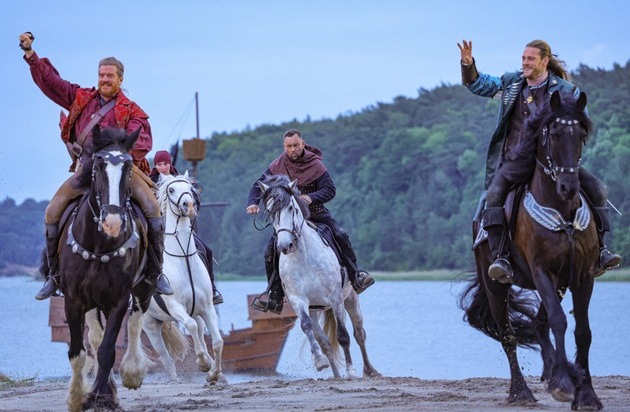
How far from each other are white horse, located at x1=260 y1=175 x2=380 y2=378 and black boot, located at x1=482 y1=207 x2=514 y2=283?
3950 mm

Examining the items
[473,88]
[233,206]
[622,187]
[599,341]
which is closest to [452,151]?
[233,206]

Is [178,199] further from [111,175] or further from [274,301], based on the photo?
[111,175]

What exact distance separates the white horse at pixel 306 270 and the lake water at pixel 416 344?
2.72 feet

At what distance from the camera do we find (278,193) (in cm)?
1474

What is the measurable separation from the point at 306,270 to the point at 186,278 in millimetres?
1501

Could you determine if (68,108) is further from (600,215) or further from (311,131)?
(311,131)

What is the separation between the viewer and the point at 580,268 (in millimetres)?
10414

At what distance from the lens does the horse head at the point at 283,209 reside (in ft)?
48.3

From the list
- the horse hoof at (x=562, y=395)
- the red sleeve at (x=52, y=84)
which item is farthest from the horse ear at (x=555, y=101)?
the red sleeve at (x=52, y=84)

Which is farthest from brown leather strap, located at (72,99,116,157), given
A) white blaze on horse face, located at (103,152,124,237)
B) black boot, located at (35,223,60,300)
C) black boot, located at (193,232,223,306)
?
black boot, located at (193,232,223,306)

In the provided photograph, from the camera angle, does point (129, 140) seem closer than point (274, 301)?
Yes

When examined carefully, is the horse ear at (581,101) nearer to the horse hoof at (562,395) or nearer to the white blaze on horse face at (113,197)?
the horse hoof at (562,395)

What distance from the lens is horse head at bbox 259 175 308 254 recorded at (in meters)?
14.7

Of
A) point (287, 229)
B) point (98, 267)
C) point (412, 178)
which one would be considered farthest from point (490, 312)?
point (412, 178)
